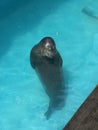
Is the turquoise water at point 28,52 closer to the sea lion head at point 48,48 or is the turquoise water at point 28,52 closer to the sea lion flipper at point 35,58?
the sea lion flipper at point 35,58

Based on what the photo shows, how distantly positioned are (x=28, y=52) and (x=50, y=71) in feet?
3.28

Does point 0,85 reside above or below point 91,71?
below

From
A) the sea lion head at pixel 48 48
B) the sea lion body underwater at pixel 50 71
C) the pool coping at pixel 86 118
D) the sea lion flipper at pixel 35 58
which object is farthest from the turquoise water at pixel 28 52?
the pool coping at pixel 86 118

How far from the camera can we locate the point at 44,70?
4.73 m

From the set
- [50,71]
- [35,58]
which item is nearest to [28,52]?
[35,58]

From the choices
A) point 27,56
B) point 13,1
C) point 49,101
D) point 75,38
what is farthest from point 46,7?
point 49,101

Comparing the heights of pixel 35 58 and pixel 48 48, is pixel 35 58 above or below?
below

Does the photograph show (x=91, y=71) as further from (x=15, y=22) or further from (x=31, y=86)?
(x=15, y=22)

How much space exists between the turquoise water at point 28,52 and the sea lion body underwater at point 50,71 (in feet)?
0.35

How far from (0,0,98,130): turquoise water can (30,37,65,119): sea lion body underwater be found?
0.11 metres

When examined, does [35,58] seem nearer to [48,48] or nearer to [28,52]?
[48,48]

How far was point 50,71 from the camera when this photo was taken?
15.4 ft

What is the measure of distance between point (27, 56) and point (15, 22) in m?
1.09

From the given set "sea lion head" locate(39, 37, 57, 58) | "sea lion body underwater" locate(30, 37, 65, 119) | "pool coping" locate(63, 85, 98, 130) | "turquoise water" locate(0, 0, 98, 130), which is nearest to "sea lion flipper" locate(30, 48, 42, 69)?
"sea lion body underwater" locate(30, 37, 65, 119)
